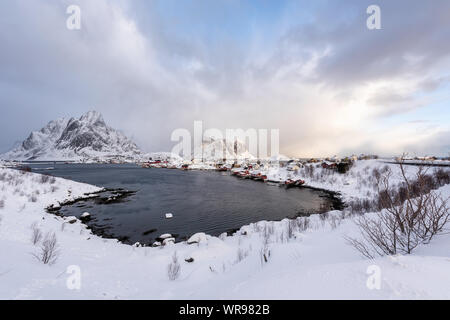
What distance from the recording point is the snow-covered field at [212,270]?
8.30 feet

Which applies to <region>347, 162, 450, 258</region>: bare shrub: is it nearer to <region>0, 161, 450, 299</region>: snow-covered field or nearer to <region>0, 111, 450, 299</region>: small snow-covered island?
<region>0, 111, 450, 299</region>: small snow-covered island

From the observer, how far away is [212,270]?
6289mm

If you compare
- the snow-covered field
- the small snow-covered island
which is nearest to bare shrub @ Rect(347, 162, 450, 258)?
the small snow-covered island

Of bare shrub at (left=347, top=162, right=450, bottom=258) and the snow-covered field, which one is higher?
bare shrub at (left=347, top=162, right=450, bottom=258)

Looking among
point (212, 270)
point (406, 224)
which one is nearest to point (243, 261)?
point (212, 270)

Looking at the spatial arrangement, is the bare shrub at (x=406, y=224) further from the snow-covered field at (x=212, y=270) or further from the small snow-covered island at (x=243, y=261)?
the snow-covered field at (x=212, y=270)

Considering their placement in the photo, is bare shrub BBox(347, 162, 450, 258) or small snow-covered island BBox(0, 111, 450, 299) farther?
bare shrub BBox(347, 162, 450, 258)

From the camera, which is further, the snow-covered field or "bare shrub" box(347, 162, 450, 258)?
"bare shrub" box(347, 162, 450, 258)

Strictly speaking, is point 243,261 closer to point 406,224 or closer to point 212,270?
point 212,270

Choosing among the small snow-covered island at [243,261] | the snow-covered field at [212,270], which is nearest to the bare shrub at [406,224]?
the small snow-covered island at [243,261]

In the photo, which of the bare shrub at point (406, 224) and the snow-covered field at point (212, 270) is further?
the bare shrub at point (406, 224)

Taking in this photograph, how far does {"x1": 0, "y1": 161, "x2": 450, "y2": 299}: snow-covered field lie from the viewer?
2529mm

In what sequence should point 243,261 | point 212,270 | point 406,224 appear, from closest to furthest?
1. point 406,224
2. point 212,270
3. point 243,261
